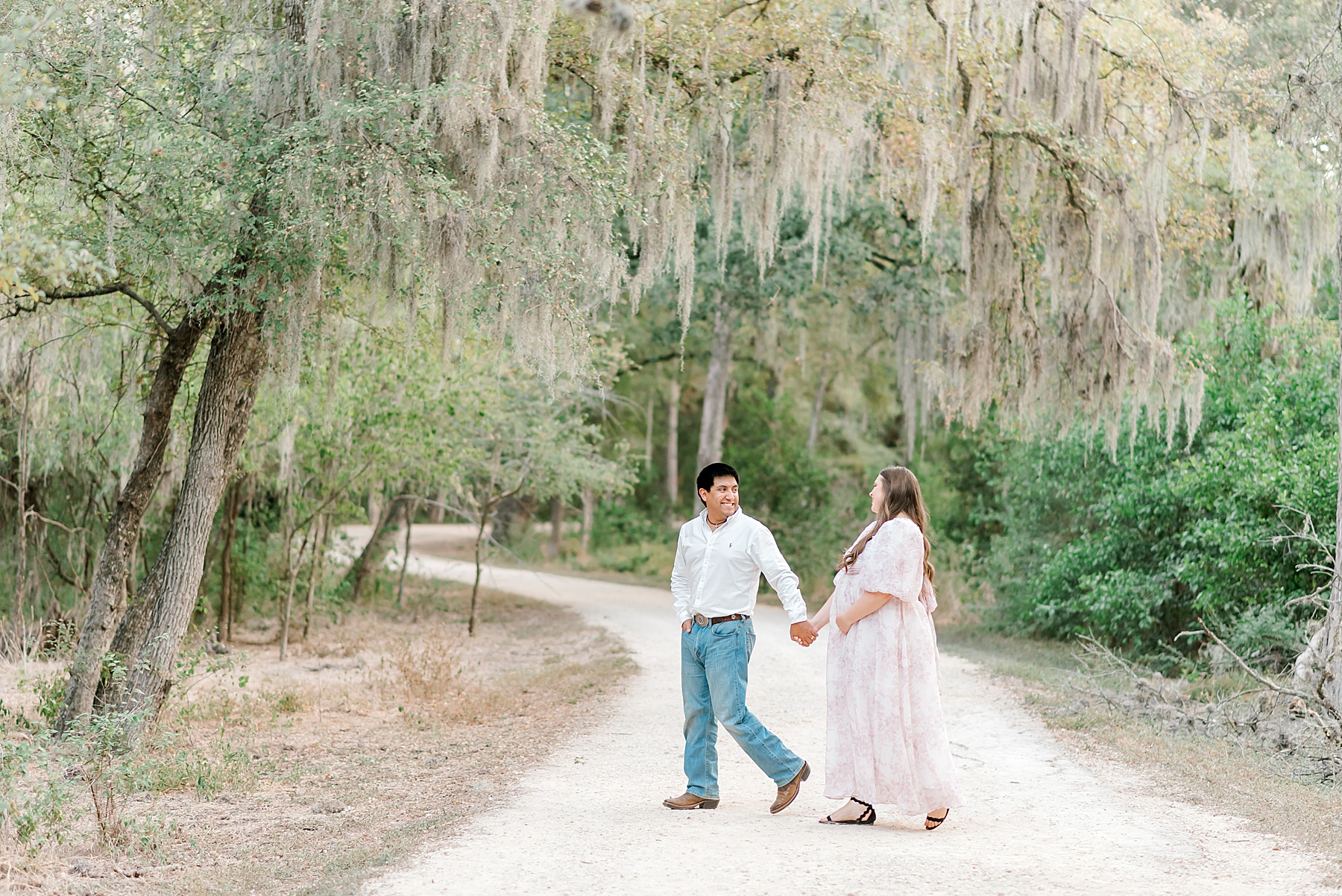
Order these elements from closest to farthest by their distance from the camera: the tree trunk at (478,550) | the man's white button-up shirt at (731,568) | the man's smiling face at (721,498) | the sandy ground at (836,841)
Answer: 1. the sandy ground at (836,841)
2. the man's white button-up shirt at (731,568)
3. the man's smiling face at (721,498)
4. the tree trunk at (478,550)

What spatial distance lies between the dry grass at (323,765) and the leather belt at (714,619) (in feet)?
4.89

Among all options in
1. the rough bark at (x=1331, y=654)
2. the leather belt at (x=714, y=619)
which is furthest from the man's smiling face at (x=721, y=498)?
the rough bark at (x=1331, y=654)

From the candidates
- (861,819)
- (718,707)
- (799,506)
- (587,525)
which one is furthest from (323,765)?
(587,525)

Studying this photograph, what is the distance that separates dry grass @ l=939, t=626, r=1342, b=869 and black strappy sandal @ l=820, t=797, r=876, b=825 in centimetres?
175

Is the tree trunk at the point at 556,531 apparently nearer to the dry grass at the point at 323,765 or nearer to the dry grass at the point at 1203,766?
the dry grass at the point at 323,765

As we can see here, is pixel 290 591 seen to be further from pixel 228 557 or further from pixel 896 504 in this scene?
pixel 896 504

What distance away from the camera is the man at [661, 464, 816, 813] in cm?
541

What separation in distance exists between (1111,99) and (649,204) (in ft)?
25.1

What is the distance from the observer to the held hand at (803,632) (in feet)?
17.2

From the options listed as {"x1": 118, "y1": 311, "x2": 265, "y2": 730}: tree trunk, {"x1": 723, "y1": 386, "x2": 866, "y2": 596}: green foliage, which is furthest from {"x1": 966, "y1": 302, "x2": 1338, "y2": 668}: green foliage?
{"x1": 118, "y1": 311, "x2": 265, "y2": 730}: tree trunk

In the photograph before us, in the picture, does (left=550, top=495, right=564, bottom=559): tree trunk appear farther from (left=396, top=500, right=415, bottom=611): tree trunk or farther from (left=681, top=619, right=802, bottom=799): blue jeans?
(left=681, top=619, right=802, bottom=799): blue jeans

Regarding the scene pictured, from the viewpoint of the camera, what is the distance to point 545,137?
7867 mm

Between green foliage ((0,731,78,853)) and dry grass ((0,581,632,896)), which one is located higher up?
green foliage ((0,731,78,853))

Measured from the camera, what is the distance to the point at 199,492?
316 inches
